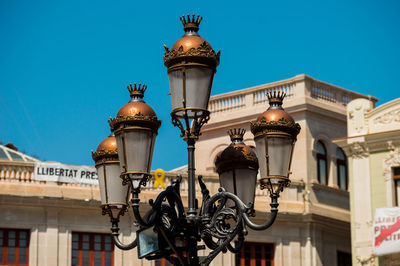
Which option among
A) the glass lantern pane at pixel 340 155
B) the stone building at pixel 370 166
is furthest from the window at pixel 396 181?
the glass lantern pane at pixel 340 155

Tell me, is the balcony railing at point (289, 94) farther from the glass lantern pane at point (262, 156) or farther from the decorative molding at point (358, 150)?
the glass lantern pane at point (262, 156)

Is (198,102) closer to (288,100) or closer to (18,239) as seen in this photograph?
(18,239)

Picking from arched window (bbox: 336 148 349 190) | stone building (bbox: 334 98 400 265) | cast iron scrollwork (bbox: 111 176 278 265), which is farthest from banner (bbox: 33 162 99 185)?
cast iron scrollwork (bbox: 111 176 278 265)

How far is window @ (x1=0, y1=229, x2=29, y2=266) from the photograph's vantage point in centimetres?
3112

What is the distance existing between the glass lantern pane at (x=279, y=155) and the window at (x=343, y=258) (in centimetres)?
2473

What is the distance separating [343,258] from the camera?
1425 inches

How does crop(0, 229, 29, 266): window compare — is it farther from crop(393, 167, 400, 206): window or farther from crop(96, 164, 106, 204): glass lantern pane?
crop(96, 164, 106, 204): glass lantern pane

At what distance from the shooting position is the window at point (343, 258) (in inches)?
1414

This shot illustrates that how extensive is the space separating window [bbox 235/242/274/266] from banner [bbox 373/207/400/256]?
432cm

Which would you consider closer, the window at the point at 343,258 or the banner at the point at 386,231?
the banner at the point at 386,231

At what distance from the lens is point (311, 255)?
1364 inches

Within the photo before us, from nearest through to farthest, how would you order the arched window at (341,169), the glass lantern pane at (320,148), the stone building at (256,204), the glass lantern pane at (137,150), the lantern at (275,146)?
the glass lantern pane at (137,150) < the lantern at (275,146) < the stone building at (256,204) < the glass lantern pane at (320,148) < the arched window at (341,169)

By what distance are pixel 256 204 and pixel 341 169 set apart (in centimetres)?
452

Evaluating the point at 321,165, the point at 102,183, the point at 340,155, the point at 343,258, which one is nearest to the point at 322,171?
the point at 321,165
